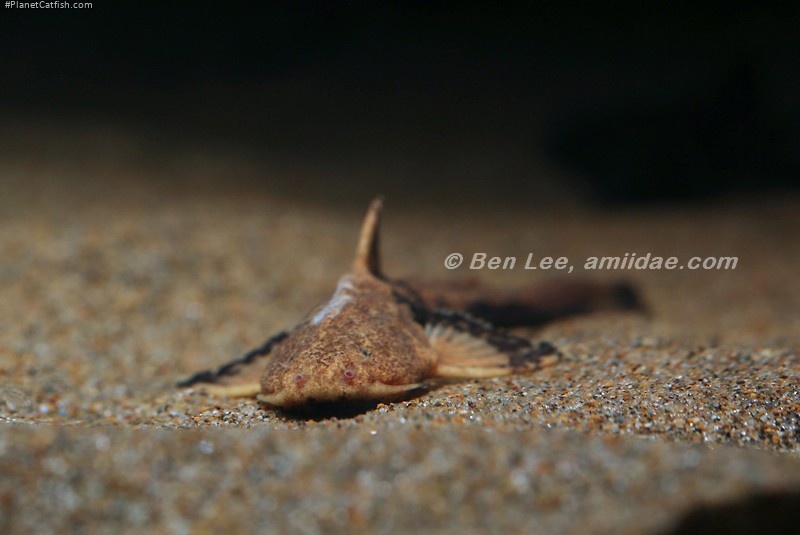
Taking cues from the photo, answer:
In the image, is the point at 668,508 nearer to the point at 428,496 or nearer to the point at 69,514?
the point at 428,496

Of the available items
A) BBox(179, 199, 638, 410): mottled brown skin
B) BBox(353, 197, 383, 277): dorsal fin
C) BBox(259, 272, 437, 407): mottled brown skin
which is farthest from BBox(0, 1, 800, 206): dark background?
BBox(259, 272, 437, 407): mottled brown skin

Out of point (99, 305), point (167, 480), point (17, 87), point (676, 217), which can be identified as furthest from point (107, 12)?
point (167, 480)

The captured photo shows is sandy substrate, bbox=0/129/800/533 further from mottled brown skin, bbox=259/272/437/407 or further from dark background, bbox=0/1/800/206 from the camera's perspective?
dark background, bbox=0/1/800/206

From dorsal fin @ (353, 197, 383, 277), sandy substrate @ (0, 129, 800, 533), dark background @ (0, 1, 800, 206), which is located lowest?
sandy substrate @ (0, 129, 800, 533)

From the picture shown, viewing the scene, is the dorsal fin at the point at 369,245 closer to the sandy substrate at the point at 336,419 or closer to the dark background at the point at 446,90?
the sandy substrate at the point at 336,419

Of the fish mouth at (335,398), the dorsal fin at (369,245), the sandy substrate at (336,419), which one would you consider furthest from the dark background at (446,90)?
the fish mouth at (335,398)

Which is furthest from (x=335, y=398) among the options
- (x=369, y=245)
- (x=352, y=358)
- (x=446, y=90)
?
(x=446, y=90)
